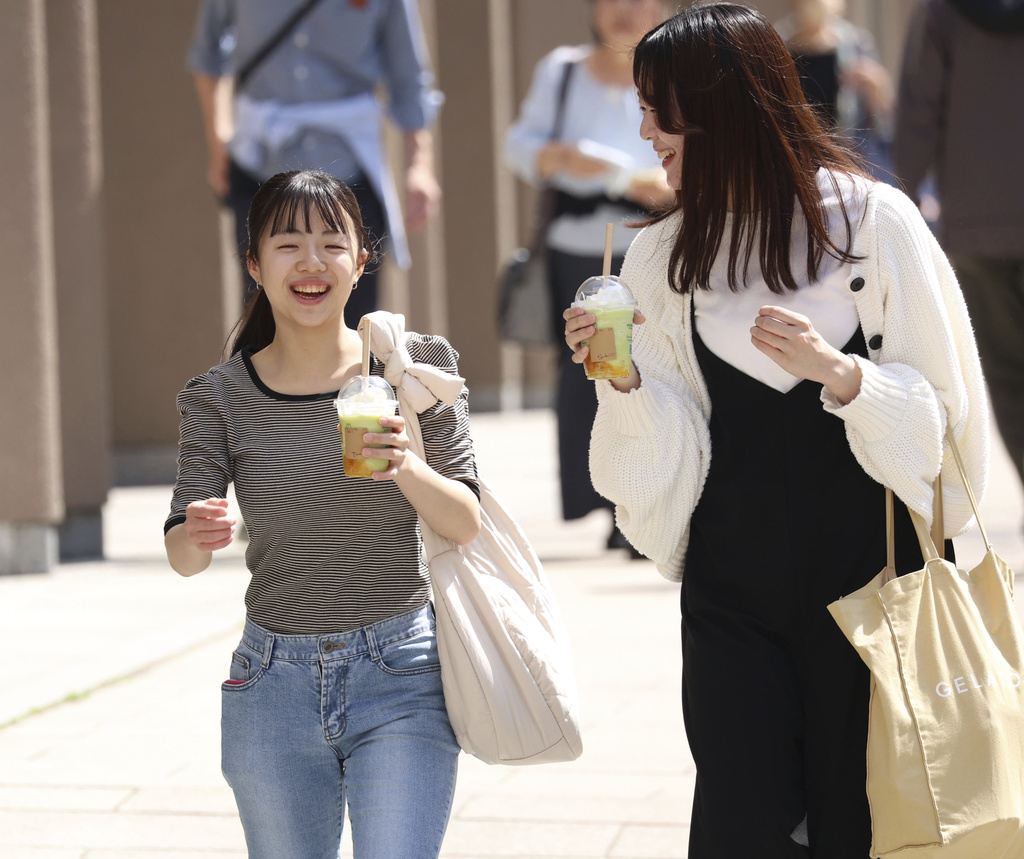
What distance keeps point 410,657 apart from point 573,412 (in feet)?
13.4

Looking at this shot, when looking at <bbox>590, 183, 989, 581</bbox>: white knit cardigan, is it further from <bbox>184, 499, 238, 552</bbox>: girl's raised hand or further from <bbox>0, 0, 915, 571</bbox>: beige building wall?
<bbox>0, 0, 915, 571</bbox>: beige building wall

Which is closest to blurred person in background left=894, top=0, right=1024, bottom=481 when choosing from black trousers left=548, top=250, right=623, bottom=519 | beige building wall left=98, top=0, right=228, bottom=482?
black trousers left=548, top=250, right=623, bottom=519

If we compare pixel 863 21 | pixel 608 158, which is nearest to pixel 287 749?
pixel 608 158

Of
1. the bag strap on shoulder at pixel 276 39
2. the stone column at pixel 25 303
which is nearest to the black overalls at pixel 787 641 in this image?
the bag strap on shoulder at pixel 276 39

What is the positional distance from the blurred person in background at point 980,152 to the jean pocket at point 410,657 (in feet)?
14.1

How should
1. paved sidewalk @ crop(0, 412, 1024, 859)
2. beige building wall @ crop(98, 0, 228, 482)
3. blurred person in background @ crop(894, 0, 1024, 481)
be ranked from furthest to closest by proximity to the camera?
beige building wall @ crop(98, 0, 228, 482), blurred person in background @ crop(894, 0, 1024, 481), paved sidewalk @ crop(0, 412, 1024, 859)

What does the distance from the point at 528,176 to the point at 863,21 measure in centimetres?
1684

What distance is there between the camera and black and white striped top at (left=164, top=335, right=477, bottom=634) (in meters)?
Answer: 3.01

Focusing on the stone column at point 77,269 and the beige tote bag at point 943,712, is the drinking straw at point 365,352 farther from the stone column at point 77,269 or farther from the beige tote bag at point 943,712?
the stone column at point 77,269

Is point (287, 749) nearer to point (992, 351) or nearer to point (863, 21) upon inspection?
point (992, 351)

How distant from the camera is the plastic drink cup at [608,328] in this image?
2961mm

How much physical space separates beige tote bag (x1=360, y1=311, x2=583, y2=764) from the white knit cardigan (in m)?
0.25

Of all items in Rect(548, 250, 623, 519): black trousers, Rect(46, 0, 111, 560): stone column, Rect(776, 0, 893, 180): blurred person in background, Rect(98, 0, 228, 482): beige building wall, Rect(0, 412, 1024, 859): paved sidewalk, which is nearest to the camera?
Rect(0, 412, 1024, 859): paved sidewalk

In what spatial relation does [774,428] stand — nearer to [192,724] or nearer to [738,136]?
[738,136]
